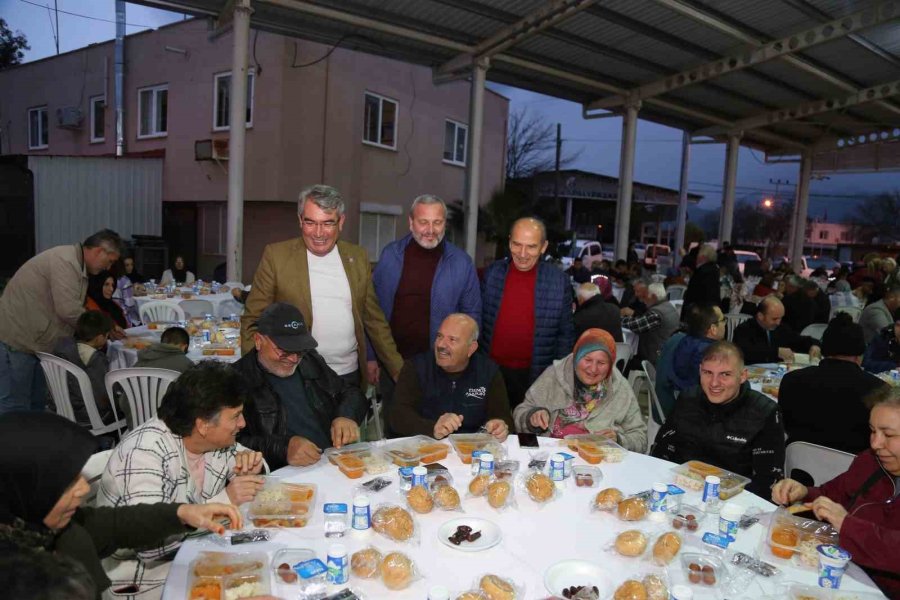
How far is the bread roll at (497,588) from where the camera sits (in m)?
1.52

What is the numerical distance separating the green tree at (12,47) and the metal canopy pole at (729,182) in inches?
889

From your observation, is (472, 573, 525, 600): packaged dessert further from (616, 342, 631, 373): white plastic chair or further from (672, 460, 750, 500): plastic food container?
(616, 342, 631, 373): white plastic chair

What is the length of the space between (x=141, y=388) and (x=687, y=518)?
11.6ft

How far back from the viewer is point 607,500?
2.10m

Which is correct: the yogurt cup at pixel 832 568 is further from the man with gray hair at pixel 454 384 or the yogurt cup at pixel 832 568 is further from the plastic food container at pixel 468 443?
the man with gray hair at pixel 454 384

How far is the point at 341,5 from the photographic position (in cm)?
890

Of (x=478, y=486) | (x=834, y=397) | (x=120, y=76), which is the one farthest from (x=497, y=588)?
(x=120, y=76)

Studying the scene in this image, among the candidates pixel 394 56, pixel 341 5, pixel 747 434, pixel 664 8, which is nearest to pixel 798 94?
pixel 664 8

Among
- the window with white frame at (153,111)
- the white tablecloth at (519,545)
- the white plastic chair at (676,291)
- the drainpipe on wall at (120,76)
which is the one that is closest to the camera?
the white tablecloth at (519,545)

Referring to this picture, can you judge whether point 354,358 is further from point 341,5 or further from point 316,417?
point 341,5

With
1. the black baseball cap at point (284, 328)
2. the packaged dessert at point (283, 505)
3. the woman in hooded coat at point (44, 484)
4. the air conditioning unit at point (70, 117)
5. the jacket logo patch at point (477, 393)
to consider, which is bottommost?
the packaged dessert at point (283, 505)

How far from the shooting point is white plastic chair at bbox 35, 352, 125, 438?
12.9 ft

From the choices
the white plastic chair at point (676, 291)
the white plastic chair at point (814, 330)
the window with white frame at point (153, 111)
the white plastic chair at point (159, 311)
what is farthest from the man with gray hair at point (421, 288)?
the window with white frame at point (153, 111)

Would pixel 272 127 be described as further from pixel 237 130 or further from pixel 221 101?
pixel 237 130
